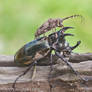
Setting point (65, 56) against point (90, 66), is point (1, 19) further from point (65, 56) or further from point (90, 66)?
point (90, 66)

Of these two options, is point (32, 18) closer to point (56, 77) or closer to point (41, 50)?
point (41, 50)

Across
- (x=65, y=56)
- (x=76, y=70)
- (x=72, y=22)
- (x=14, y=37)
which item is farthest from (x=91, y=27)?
(x=76, y=70)

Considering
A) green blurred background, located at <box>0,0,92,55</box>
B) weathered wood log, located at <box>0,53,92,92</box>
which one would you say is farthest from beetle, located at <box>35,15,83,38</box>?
weathered wood log, located at <box>0,53,92,92</box>

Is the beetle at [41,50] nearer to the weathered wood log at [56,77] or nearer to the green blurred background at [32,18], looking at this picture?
the weathered wood log at [56,77]

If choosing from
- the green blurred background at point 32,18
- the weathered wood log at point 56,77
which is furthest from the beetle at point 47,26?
the weathered wood log at point 56,77

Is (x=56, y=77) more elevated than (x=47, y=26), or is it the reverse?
(x=47, y=26)

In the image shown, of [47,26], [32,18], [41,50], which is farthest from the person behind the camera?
[32,18]

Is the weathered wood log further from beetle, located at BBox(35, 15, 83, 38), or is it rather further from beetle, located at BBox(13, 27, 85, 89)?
beetle, located at BBox(35, 15, 83, 38)

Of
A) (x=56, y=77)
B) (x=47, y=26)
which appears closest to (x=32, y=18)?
(x=47, y=26)
